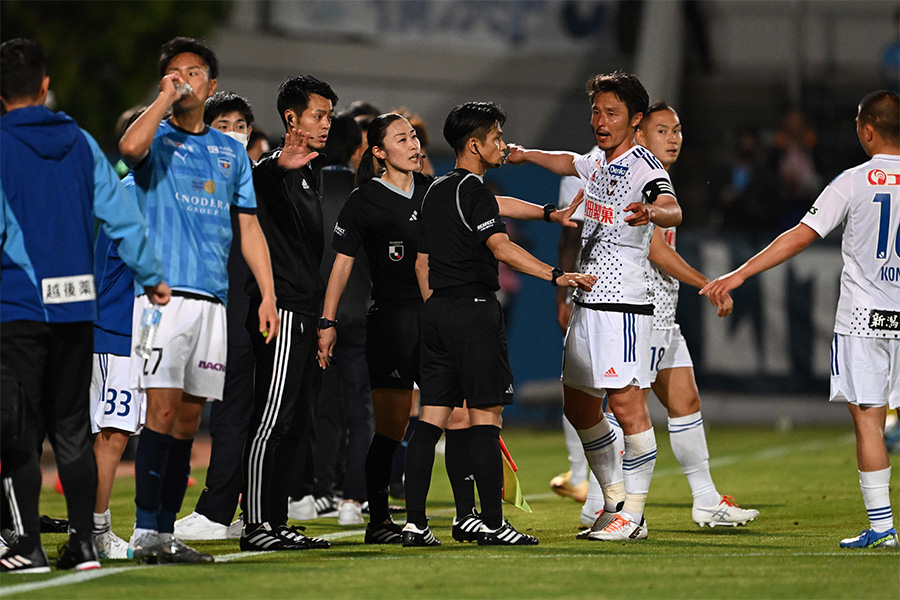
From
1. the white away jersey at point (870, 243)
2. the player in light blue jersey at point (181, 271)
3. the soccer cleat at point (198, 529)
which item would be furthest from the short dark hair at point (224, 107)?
the white away jersey at point (870, 243)

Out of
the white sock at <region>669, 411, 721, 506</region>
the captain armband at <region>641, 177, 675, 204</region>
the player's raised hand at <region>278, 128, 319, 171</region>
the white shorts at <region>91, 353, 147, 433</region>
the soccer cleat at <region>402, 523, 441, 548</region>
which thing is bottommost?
the soccer cleat at <region>402, 523, 441, 548</region>

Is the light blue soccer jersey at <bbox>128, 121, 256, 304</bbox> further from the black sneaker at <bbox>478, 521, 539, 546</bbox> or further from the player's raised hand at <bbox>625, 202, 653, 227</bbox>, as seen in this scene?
the player's raised hand at <bbox>625, 202, 653, 227</bbox>

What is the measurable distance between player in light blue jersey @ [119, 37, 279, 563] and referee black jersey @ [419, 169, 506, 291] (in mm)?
1013

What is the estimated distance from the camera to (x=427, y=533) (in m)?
7.17

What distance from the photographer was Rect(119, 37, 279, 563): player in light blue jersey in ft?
20.6

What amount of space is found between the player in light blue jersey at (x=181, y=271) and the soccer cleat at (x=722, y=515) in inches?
122

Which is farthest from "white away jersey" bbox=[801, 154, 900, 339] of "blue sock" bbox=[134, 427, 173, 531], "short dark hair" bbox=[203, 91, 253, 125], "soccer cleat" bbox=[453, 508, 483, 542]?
"blue sock" bbox=[134, 427, 173, 531]

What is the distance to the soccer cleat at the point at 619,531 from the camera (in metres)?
7.41

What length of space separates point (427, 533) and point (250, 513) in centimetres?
92

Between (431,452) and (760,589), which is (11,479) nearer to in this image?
(431,452)

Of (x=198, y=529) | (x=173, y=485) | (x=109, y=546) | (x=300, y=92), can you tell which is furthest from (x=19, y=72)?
(x=198, y=529)

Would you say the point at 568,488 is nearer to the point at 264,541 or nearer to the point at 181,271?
the point at 264,541

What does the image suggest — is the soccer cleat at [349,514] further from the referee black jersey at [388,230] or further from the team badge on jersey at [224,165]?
the team badge on jersey at [224,165]

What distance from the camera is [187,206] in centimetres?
640
